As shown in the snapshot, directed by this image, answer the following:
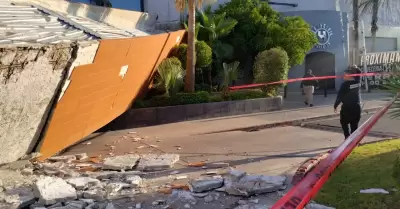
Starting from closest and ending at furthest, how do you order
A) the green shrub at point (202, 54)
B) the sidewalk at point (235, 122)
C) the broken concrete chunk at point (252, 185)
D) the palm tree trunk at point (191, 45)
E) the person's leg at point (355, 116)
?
the broken concrete chunk at point (252, 185) < the person's leg at point (355, 116) < the sidewalk at point (235, 122) < the palm tree trunk at point (191, 45) < the green shrub at point (202, 54)

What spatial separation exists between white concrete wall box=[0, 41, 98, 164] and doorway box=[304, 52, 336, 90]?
685 inches

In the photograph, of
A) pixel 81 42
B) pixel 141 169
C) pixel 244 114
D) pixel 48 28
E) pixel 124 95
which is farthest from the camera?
pixel 244 114

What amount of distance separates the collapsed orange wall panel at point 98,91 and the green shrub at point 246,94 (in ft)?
13.2

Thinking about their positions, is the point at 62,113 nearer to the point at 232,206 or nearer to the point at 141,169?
the point at 141,169

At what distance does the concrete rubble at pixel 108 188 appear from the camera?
529cm

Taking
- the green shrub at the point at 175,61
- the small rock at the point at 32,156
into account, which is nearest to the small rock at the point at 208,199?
the small rock at the point at 32,156

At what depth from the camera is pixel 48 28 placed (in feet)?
21.5

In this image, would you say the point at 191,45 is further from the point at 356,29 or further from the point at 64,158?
the point at 356,29

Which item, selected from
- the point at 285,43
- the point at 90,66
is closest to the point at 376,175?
the point at 90,66

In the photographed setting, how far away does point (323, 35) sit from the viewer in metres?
21.4

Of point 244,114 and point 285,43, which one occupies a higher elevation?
point 285,43

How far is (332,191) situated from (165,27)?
42.1 ft

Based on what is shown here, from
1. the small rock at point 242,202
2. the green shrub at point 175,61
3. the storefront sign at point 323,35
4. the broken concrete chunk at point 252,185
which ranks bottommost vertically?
the small rock at point 242,202

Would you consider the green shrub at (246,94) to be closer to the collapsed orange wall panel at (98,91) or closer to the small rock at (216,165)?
the collapsed orange wall panel at (98,91)
